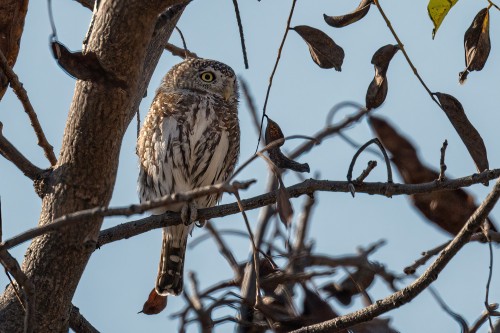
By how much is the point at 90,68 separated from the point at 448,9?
1.04m

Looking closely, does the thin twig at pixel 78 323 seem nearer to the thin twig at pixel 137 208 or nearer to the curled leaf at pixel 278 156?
the curled leaf at pixel 278 156

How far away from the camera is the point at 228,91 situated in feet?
17.5

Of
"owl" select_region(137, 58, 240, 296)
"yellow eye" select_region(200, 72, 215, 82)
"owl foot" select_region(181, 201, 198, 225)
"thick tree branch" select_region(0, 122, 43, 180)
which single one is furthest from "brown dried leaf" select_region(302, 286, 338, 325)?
"yellow eye" select_region(200, 72, 215, 82)

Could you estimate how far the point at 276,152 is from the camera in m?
2.78

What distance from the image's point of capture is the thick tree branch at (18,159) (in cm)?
269

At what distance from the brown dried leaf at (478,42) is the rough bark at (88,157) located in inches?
34.8

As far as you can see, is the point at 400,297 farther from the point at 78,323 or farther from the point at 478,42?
→ the point at 78,323

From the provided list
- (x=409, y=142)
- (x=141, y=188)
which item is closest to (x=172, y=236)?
(x=141, y=188)

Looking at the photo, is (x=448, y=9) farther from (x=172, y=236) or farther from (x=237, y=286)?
(x=172, y=236)

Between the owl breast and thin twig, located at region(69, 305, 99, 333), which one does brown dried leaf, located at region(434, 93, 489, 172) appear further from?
the owl breast

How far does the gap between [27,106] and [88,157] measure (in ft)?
2.07

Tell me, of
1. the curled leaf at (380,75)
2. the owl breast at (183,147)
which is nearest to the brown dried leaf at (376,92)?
the curled leaf at (380,75)

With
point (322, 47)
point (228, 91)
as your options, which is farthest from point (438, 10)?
point (228, 91)

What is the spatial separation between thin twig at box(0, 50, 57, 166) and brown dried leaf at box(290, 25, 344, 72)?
97 centimetres
